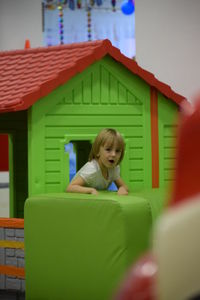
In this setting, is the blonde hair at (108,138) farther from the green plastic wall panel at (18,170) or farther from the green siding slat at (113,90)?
the green plastic wall panel at (18,170)

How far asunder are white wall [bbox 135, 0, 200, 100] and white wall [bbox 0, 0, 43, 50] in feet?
3.41

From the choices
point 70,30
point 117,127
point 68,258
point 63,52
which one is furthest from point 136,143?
point 70,30

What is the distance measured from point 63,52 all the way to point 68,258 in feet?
4.16

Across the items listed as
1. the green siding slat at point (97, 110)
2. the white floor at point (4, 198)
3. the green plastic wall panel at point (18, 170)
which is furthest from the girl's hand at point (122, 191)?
the white floor at point (4, 198)

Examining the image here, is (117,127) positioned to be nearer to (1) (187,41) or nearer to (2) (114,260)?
(2) (114,260)

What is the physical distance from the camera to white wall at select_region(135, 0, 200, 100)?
6.77 meters

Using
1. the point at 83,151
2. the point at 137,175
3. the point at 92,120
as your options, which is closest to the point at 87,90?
the point at 92,120

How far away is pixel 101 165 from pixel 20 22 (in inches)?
152

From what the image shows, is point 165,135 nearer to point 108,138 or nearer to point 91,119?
point 91,119

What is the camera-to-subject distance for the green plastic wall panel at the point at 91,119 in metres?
3.52

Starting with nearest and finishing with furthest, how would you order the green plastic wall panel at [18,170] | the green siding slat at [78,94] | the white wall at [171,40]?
the green siding slat at [78,94]
the green plastic wall panel at [18,170]
the white wall at [171,40]

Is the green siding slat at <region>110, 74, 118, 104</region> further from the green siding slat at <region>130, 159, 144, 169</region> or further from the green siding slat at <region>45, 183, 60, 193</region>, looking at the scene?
the green siding slat at <region>45, 183, 60, 193</region>

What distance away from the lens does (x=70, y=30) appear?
708 centimetres

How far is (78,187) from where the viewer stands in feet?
11.2
